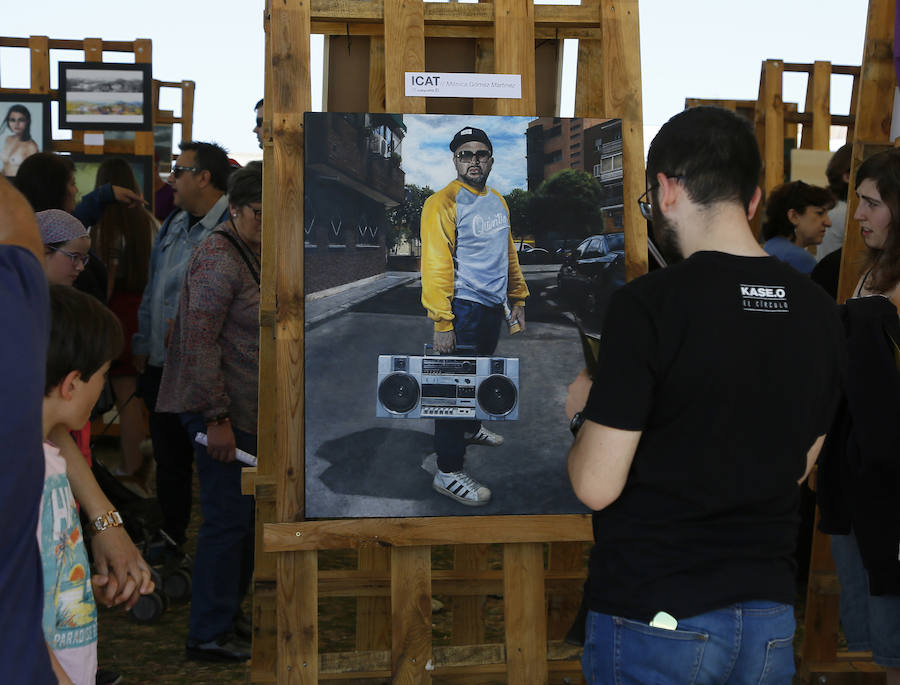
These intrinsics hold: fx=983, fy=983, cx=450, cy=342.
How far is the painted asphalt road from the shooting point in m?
2.22

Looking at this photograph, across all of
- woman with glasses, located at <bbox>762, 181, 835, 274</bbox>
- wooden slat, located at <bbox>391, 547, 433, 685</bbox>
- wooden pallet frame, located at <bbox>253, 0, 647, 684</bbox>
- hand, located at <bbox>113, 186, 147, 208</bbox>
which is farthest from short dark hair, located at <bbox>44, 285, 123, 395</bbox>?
woman with glasses, located at <bbox>762, 181, 835, 274</bbox>

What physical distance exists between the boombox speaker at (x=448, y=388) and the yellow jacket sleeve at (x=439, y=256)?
102 mm

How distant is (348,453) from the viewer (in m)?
2.23

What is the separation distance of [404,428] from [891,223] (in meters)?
1.24

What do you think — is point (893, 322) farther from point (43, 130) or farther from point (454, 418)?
point (43, 130)

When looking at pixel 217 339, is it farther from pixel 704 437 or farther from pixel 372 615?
pixel 704 437

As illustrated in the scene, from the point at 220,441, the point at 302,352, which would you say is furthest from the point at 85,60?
the point at 302,352

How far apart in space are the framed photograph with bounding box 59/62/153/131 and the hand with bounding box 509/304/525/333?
549 cm

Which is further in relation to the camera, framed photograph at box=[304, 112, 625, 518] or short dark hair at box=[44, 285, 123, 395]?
framed photograph at box=[304, 112, 625, 518]

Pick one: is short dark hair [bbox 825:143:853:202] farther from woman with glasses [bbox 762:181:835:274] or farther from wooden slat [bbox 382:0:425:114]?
wooden slat [bbox 382:0:425:114]

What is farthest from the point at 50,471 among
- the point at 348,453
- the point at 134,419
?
the point at 134,419

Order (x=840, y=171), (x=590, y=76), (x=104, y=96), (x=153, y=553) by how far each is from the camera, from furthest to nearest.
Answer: (x=104, y=96), (x=840, y=171), (x=153, y=553), (x=590, y=76)

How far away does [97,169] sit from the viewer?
23.3 feet

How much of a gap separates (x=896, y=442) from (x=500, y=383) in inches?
34.8
